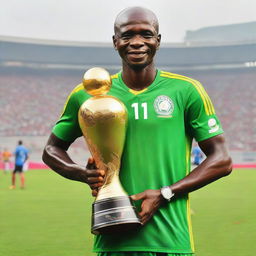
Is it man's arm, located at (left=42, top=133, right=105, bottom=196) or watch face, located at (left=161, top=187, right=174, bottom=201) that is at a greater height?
man's arm, located at (left=42, top=133, right=105, bottom=196)

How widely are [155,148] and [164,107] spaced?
0.55ft

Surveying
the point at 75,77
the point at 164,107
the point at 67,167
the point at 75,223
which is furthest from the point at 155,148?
the point at 75,77

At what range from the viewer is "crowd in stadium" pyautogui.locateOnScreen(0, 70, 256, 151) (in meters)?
41.8

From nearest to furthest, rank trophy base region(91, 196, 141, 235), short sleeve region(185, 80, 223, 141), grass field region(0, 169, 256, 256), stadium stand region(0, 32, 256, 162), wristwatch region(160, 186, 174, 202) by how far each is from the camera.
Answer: trophy base region(91, 196, 141, 235)
wristwatch region(160, 186, 174, 202)
short sleeve region(185, 80, 223, 141)
grass field region(0, 169, 256, 256)
stadium stand region(0, 32, 256, 162)

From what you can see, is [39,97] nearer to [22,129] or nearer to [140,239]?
[22,129]

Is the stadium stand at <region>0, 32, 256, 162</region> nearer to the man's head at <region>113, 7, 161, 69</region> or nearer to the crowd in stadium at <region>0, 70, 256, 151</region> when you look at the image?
the crowd in stadium at <region>0, 70, 256, 151</region>

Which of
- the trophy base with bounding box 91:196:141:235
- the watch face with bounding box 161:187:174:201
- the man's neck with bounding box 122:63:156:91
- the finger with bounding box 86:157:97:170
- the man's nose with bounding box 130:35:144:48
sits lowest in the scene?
the trophy base with bounding box 91:196:141:235

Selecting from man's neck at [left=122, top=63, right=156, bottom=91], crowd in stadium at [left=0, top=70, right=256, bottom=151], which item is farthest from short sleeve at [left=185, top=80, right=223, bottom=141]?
crowd in stadium at [left=0, top=70, right=256, bottom=151]

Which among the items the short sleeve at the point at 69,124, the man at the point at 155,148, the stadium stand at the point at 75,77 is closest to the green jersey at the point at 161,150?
the man at the point at 155,148

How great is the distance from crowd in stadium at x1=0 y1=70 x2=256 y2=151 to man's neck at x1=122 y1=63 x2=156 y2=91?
126ft

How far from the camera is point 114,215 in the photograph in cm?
202

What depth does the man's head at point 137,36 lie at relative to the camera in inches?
83.2

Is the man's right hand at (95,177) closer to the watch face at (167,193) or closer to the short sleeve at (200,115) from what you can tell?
the watch face at (167,193)

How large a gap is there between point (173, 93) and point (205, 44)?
1885 inches
